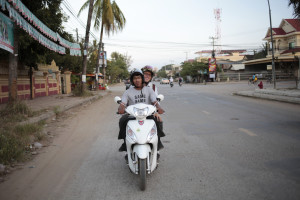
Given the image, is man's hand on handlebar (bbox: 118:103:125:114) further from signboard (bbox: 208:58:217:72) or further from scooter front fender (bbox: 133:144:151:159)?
signboard (bbox: 208:58:217:72)

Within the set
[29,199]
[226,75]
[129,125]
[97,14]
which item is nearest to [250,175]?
[129,125]

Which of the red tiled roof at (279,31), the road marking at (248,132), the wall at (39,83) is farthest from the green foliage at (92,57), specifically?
the road marking at (248,132)

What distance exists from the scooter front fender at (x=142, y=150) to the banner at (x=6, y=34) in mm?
6572

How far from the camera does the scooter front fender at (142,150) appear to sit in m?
3.55

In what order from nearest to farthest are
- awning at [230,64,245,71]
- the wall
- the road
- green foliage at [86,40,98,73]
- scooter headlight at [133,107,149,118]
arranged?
the road → scooter headlight at [133,107,149,118] → the wall → green foliage at [86,40,98,73] → awning at [230,64,245,71]

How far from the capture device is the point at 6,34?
855 cm

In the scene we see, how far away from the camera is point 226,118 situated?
30.9 feet

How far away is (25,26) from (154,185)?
720 centimetres

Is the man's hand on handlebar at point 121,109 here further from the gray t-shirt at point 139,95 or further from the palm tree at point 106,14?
the palm tree at point 106,14

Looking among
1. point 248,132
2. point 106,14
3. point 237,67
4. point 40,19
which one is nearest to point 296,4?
point 248,132

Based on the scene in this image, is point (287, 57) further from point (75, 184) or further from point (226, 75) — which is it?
point (75, 184)

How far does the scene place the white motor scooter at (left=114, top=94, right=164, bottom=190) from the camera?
358 centimetres

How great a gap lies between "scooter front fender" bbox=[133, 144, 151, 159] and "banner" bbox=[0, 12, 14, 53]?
21.6 feet

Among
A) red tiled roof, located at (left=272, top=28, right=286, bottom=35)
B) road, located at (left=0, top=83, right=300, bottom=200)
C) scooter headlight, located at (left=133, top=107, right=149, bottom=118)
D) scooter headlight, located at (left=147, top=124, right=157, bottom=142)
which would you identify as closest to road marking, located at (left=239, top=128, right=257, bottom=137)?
road, located at (left=0, top=83, right=300, bottom=200)
